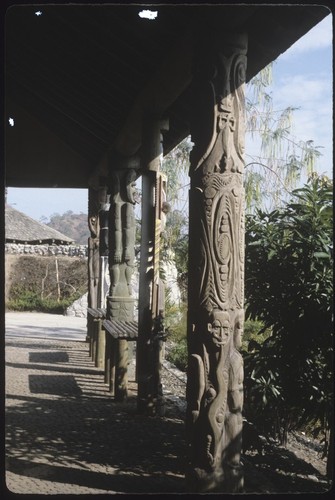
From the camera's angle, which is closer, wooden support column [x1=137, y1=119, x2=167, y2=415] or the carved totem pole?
wooden support column [x1=137, y1=119, x2=167, y2=415]

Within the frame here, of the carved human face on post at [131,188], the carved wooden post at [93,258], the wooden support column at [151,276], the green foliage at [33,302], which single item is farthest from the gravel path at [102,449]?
the green foliage at [33,302]

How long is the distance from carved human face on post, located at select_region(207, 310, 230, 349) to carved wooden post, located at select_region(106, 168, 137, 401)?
14.4 ft

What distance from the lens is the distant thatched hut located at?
25312 millimetres

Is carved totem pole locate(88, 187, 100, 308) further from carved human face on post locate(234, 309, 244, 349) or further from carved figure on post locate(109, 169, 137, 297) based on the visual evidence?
carved human face on post locate(234, 309, 244, 349)

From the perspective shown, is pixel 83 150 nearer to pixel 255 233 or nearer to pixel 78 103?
pixel 78 103

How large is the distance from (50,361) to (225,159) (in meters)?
6.61

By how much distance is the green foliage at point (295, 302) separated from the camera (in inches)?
159

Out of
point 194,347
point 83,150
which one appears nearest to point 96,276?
point 83,150

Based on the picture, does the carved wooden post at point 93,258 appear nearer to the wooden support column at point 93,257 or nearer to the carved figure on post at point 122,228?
the wooden support column at point 93,257

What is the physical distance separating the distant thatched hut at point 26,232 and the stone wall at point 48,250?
1.62 m

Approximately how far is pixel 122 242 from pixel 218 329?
4527mm

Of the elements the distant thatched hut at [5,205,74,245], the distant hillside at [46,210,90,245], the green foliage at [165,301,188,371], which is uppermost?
the distant hillside at [46,210,90,245]

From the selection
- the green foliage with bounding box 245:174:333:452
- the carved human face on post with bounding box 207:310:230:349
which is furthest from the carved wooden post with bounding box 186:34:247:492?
the green foliage with bounding box 245:174:333:452

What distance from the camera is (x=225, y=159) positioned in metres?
3.45
